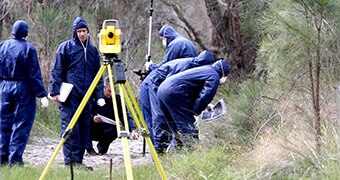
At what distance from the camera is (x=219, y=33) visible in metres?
15.7

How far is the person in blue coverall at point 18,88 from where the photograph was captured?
9562 mm

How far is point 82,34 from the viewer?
31.9ft

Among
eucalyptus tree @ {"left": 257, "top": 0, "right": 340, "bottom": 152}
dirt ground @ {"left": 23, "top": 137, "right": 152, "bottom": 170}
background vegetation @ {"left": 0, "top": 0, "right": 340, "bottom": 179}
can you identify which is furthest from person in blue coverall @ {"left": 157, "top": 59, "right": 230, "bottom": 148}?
eucalyptus tree @ {"left": 257, "top": 0, "right": 340, "bottom": 152}

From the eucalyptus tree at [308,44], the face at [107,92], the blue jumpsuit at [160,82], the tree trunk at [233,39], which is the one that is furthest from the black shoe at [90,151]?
the eucalyptus tree at [308,44]

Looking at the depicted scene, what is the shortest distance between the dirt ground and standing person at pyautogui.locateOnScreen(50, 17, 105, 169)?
0.47m

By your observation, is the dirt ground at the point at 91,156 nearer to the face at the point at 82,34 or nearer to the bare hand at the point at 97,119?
the bare hand at the point at 97,119

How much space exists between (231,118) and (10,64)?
265cm

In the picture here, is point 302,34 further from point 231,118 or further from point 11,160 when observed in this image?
point 11,160

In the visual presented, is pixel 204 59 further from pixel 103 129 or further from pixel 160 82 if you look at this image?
pixel 103 129

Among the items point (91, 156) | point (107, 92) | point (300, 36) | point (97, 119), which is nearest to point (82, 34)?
point (107, 92)

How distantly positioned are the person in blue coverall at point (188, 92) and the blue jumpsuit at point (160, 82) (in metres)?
0.17

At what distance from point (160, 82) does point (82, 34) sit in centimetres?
145

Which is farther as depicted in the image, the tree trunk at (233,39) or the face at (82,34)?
the tree trunk at (233,39)

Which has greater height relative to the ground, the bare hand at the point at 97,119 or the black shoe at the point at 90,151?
the bare hand at the point at 97,119
